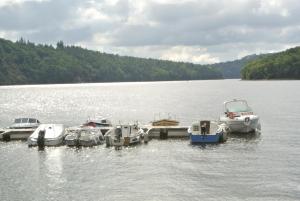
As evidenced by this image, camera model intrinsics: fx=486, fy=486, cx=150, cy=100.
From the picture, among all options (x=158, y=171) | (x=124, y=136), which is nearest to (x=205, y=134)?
(x=124, y=136)

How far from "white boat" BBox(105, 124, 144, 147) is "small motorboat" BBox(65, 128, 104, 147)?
167 cm

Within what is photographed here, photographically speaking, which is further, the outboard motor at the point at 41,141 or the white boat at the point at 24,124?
the white boat at the point at 24,124

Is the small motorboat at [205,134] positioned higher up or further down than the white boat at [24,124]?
further down

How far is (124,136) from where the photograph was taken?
7150cm

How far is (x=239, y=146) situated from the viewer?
228 ft

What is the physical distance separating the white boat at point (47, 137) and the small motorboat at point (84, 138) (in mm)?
Result: 1440

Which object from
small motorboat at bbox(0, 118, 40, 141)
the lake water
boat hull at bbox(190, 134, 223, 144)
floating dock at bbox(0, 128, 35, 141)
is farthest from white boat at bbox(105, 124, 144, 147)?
small motorboat at bbox(0, 118, 40, 141)

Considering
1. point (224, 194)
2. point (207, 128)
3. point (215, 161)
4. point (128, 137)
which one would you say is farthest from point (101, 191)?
point (207, 128)

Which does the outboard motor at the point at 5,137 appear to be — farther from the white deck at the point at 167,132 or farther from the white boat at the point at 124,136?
the white deck at the point at 167,132

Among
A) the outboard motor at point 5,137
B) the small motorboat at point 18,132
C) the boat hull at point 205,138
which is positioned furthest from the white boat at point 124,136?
the outboard motor at point 5,137

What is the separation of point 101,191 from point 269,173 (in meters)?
18.1

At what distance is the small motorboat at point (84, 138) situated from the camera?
232 ft

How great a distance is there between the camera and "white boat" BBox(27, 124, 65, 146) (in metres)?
71.0

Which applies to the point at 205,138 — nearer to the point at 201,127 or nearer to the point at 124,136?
the point at 201,127
